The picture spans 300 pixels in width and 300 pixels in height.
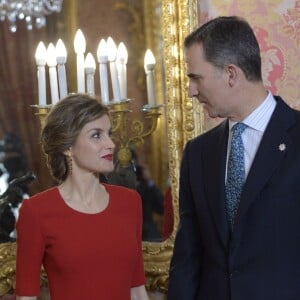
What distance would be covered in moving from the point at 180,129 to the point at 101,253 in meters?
0.68

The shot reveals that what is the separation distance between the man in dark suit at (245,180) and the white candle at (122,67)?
0.71 meters

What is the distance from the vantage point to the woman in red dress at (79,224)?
1839mm

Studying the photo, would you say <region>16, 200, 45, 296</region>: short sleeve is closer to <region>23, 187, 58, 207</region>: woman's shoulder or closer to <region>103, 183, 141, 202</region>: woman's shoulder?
<region>23, 187, 58, 207</region>: woman's shoulder

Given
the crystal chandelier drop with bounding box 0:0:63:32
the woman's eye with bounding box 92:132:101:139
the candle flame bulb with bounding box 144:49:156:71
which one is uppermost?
the crystal chandelier drop with bounding box 0:0:63:32

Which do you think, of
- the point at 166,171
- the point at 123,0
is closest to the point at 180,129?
the point at 166,171

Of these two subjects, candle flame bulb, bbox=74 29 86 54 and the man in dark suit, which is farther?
candle flame bulb, bbox=74 29 86 54

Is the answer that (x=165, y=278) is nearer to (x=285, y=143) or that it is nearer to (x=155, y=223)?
(x=155, y=223)

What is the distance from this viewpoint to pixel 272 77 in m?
2.46

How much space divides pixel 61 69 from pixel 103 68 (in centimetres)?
14

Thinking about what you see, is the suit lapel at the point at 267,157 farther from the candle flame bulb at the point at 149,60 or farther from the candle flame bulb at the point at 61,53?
the candle flame bulb at the point at 61,53

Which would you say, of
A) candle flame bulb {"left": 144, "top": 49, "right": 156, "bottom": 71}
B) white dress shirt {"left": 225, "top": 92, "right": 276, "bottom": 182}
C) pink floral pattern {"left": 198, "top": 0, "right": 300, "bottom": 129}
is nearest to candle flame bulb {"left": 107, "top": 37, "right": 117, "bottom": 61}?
candle flame bulb {"left": 144, "top": 49, "right": 156, "bottom": 71}

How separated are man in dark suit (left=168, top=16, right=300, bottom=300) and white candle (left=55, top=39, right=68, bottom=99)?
79 cm

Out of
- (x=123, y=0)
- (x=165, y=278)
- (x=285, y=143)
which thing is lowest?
(x=165, y=278)

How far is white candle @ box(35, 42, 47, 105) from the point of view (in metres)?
2.37
